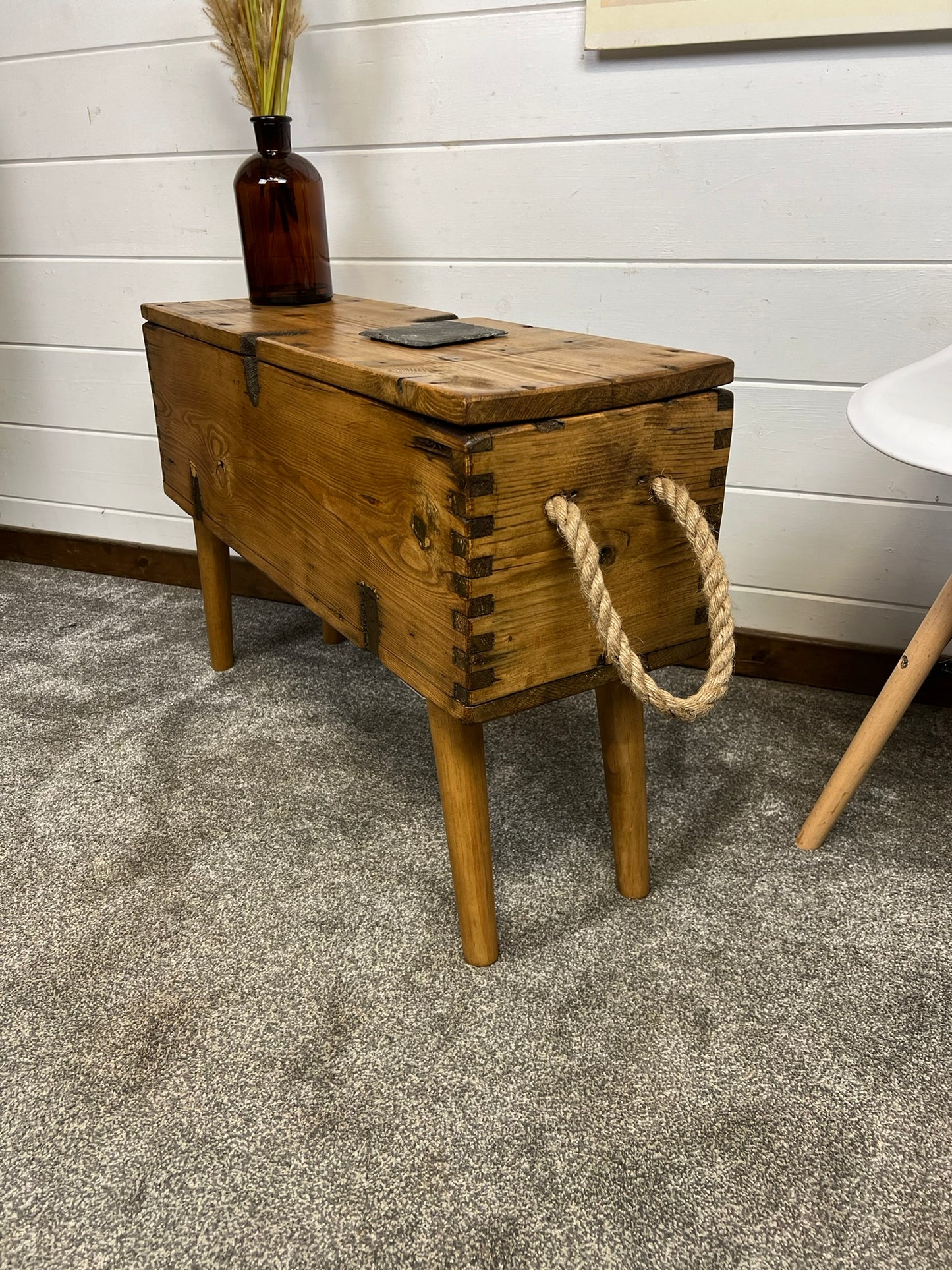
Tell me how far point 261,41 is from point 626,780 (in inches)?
43.6

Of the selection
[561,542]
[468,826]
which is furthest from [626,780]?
[561,542]

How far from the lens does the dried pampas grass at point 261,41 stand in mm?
1236

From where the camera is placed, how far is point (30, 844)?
3.68 ft

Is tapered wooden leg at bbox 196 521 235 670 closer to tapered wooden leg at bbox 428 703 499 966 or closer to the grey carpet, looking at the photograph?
the grey carpet

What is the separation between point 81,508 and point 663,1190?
1.76 metres

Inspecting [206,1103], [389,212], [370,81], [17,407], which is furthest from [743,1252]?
[17,407]

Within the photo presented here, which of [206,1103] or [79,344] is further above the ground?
[79,344]

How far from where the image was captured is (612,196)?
136 centimetres

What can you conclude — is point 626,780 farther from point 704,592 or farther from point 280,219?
point 280,219

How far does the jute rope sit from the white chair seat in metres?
0.21

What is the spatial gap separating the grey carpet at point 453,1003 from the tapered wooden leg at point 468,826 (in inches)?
1.4

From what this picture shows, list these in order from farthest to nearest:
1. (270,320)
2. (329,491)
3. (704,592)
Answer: (270,320) → (329,491) → (704,592)

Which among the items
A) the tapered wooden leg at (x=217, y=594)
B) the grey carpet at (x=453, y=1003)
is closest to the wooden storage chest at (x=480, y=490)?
the grey carpet at (x=453, y=1003)

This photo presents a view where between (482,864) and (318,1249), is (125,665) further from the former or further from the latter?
(318,1249)
